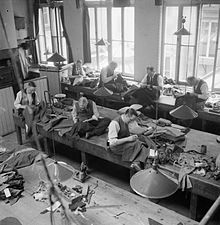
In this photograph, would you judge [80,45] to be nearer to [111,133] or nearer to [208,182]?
[111,133]

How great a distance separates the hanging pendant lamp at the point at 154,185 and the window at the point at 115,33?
26.7ft

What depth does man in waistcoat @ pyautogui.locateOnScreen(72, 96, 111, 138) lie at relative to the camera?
5938 millimetres

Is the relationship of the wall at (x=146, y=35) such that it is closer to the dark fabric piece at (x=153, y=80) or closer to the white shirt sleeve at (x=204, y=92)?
the dark fabric piece at (x=153, y=80)

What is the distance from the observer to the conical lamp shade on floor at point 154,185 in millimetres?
2484

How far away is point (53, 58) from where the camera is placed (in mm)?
9242

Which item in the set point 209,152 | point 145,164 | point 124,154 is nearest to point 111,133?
point 124,154

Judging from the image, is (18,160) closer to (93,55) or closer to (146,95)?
(146,95)

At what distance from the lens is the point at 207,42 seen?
8648mm

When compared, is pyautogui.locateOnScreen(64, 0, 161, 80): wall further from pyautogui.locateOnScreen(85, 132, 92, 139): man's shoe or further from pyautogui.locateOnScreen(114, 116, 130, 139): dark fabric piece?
pyautogui.locateOnScreen(114, 116, 130, 139): dark fabric piece

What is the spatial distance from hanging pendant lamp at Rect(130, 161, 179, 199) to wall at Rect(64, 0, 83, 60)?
929cm

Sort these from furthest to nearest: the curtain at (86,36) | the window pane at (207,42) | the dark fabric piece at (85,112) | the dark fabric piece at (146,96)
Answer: the curtain at (86,36) → the window pane at (207,42) → the dark fabric piece at (146,96) → the dark fabric piece at (85,112)

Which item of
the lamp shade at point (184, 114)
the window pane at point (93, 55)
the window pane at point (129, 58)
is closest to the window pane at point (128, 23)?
the window pane at point (129, 58)

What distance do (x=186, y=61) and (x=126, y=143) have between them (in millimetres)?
4839

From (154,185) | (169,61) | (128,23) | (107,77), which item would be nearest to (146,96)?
(107,77)
